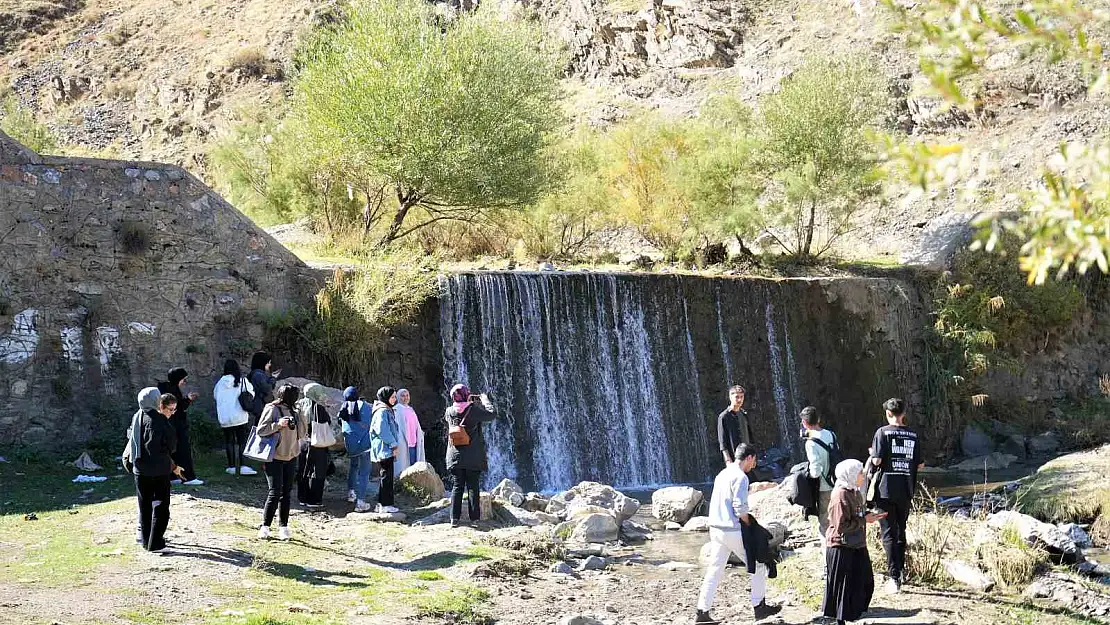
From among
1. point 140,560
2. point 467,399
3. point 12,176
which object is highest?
point 12,176

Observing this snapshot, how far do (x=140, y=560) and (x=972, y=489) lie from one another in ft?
48.5

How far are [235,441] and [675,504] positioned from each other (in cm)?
595

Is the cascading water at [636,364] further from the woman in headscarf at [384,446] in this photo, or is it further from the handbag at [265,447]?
the handbag at [265,447]

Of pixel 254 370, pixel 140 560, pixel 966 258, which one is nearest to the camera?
pixel 140 560

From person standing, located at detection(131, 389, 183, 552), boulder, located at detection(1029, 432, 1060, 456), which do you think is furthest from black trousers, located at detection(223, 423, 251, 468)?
boulder, located at detection(1029, 432, 1060, 456)

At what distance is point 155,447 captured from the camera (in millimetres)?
9820

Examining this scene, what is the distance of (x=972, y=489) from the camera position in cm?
1972

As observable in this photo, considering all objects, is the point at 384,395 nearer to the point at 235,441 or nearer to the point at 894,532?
the point at 235,441

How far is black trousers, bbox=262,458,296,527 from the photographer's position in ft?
35.8

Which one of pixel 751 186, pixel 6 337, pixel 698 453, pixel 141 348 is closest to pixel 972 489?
pixel 698 453

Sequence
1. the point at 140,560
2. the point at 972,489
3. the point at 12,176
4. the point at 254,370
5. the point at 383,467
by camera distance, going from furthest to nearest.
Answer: the point at 972,489 < the point at 12,176 < the point at 254,370 < the point at 383,467 < the point at 140,560

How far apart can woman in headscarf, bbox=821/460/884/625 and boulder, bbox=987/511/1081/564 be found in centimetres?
407

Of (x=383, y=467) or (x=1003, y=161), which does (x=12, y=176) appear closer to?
(x=383, y=467)

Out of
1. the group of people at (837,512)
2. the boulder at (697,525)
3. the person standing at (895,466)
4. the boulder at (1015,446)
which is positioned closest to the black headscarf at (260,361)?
the boulder at (697,525)
